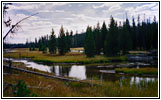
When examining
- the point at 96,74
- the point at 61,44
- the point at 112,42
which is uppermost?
the point at 112,42

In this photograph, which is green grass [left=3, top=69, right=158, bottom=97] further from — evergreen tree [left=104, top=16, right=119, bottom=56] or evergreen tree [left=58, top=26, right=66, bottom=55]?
evergreen tree [left=58, top=26, right=66, bottom=55]

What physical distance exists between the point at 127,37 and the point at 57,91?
53603 mm

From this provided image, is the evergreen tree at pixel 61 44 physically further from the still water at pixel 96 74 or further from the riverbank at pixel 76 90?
the riverbank at pixel 76 90

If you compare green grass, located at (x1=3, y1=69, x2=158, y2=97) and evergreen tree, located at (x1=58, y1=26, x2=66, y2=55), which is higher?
evergreen tree, located at (x1=58, y1=26, x2=66, y2=55)

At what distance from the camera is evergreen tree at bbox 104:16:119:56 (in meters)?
64.0

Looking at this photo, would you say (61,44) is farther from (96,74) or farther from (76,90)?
(76,90)

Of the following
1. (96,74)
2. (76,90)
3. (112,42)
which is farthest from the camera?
(112,42)

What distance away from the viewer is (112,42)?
212ft

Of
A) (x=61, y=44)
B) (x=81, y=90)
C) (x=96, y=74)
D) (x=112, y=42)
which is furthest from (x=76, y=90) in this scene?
(x=61, y=44)

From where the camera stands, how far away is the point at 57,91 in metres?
13.9

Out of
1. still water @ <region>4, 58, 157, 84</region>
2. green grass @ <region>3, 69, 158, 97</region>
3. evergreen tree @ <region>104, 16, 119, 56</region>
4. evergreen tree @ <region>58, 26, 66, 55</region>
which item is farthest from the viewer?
evergreen tree @ <region>58, 26, 66, 55</region>

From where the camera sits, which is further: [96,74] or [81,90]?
[96,74]

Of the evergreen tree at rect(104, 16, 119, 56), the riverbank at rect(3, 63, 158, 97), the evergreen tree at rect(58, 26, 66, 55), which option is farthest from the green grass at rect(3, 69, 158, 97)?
the evergreen tree at rect(58, 26, 66, 55)

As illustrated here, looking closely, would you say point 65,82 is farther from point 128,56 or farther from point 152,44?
point 152,44
